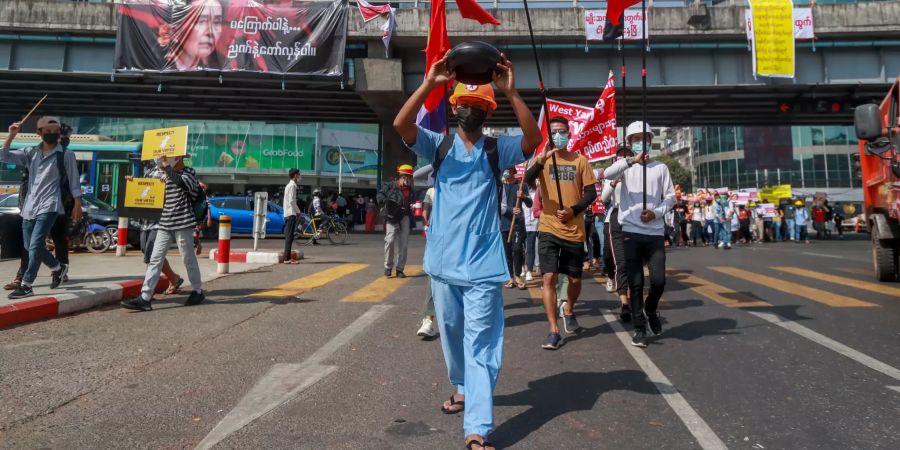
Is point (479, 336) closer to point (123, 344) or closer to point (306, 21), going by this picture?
point (123, 344)

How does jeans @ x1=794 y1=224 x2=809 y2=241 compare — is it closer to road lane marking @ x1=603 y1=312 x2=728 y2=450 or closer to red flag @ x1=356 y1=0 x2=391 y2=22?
red flag @ x1=356 y1=0 x2=391 y2=22

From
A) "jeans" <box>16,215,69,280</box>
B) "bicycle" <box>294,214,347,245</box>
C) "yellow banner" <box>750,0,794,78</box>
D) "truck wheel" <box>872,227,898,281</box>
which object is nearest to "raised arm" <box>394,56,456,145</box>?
"jeans" <box>16,215,69,280</box>

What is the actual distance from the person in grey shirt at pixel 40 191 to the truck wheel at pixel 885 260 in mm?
11803

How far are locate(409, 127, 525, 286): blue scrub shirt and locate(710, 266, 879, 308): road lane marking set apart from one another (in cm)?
600

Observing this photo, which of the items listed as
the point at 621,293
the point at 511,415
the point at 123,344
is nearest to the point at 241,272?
the point at 123,344

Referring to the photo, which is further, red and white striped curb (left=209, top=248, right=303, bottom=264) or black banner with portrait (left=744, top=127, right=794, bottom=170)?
black banner with portrait (left=744, top=127, right=794, bottom=170)

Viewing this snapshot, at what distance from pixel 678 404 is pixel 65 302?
6.22 meters

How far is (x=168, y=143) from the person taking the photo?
6.46m

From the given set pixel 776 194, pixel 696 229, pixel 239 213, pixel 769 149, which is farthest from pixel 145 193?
pixel 769 149

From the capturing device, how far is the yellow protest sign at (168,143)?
643cm

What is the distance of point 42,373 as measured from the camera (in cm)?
391

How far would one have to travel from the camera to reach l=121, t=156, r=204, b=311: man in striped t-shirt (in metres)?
6.15

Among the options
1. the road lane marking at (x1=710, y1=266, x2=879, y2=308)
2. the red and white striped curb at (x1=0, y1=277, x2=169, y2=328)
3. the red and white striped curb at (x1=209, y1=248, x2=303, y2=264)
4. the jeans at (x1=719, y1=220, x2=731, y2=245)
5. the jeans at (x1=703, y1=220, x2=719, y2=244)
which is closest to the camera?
the red and white striped curb at (x1=0, y1=277, x2=169, y2=328)

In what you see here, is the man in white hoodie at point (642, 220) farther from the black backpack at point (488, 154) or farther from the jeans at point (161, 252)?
the jeans at point (161, 252)
